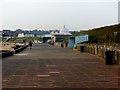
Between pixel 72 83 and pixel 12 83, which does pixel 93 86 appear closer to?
pixel 72 83

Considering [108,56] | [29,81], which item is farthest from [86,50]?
[29,81]

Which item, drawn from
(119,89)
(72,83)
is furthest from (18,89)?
(119,89)

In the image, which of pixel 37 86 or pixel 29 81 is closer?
pixel 37 86

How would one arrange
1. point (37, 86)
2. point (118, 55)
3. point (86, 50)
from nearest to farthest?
point (37, 86) < point (118, 55) < point (86, 50)

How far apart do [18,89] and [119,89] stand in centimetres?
288

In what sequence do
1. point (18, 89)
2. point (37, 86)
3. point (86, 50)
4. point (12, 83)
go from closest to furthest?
point (18, 89) < point (37, 86) < point (12, 83) < point (86, 50)

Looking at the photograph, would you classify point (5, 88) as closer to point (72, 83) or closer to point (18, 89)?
point (18, 89)

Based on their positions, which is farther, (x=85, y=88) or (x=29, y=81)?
(x=29, y=81)

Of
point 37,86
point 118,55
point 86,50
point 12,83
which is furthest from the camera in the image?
point 86,50

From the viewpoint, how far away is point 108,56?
19547 mm

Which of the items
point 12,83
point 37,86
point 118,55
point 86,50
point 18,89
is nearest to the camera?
point 18,89

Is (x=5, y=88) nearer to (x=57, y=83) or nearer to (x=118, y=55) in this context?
(x=57, y=83)

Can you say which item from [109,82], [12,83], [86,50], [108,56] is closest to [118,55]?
[108,56]

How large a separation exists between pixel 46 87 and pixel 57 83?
98 centimetres
